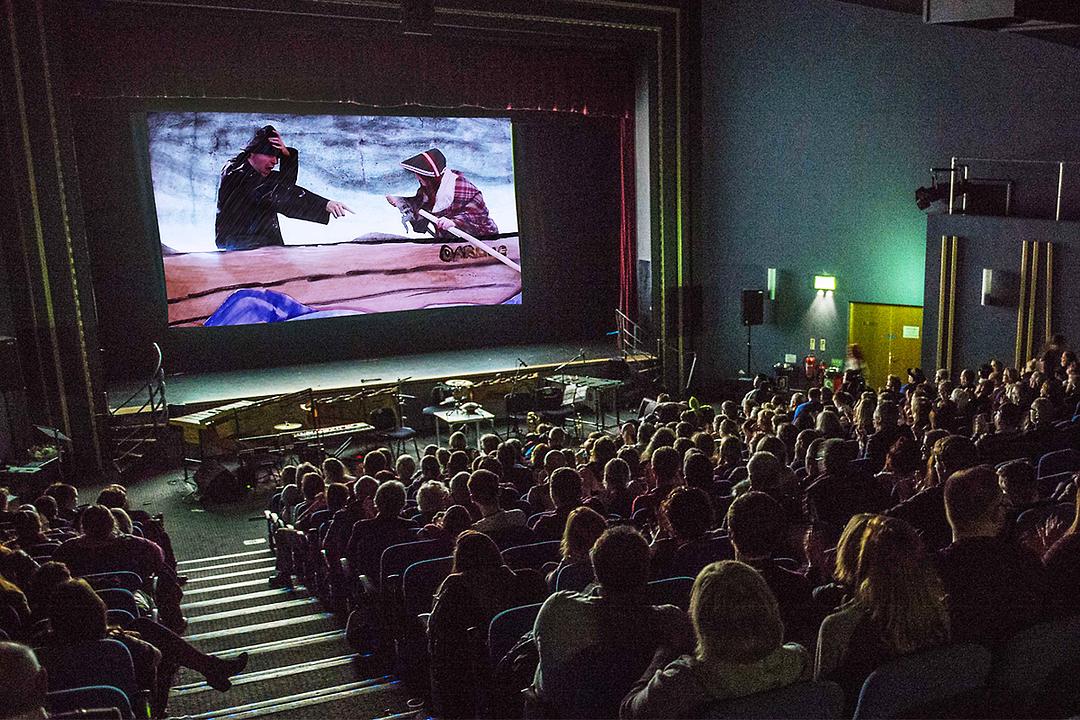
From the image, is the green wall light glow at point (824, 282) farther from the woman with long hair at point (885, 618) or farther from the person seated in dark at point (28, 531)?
the woman with long hair at point (885, 618)

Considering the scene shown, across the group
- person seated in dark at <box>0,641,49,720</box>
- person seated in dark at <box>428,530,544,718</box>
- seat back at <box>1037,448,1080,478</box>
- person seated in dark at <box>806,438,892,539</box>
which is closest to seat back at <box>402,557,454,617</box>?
person seated in dark at <box>428,530,544,718</box>

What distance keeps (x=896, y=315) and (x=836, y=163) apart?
2670 mm

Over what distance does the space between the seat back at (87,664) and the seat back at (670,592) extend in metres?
1.93

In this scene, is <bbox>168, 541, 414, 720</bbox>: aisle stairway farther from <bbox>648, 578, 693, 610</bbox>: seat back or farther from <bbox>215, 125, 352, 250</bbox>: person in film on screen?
<bbox>215, 125, 352, 250</bbox>: person in film on screen

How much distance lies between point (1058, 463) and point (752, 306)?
389 inches

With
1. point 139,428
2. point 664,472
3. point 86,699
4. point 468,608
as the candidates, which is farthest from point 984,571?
point 139,428

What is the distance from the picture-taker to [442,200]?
1694 centimetres

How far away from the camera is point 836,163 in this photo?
1448 centimetres

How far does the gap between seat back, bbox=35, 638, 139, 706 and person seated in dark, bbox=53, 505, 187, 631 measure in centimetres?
185

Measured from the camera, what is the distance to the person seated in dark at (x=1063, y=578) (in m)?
2.94

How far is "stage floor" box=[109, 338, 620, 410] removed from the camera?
14.2 m

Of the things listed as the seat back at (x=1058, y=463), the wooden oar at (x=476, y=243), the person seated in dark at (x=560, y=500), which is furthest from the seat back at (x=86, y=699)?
the wooden oar at (x=476, y=243)

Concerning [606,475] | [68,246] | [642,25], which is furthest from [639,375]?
[606,475]

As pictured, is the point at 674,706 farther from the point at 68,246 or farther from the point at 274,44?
the point at 274,44
